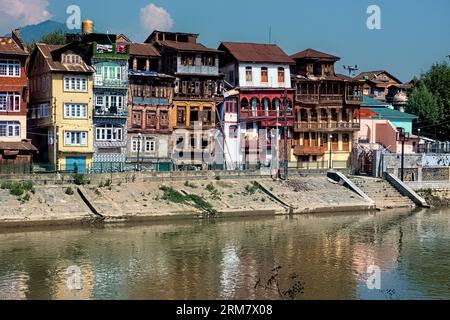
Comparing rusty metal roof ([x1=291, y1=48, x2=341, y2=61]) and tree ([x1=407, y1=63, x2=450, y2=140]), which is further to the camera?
tree ([x1=407, y1=63, x2=450, y2=140])

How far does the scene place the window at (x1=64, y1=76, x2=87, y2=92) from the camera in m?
69.9

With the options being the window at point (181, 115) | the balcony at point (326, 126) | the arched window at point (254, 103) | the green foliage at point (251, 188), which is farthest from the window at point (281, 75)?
the green foliage at point (251, 188)

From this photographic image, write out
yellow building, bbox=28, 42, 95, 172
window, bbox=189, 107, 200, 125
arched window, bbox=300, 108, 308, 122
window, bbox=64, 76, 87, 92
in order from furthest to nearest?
1. arched window, bbox=300, 108, 308, 122
2. window, bbox=189, 107, 200, 125
3. window, bbox=64, 76, 87, 92
4. yellow building, bbox=28, 42, 95, 172

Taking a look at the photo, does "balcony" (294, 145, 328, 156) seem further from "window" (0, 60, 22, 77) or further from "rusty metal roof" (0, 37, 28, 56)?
"rusty metal roof" (0, 37, 28, 56)

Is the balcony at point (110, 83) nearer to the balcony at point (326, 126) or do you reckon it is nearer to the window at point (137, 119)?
the window at point (137, 119)

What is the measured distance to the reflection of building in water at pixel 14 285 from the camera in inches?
1292

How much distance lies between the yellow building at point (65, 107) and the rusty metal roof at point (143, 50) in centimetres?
651

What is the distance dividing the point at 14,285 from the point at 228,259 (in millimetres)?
12241

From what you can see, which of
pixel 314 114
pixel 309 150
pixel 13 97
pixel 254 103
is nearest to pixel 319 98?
pixel 314 114

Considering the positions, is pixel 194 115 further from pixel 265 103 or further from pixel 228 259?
pixel 228 259

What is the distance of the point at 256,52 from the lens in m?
84.1

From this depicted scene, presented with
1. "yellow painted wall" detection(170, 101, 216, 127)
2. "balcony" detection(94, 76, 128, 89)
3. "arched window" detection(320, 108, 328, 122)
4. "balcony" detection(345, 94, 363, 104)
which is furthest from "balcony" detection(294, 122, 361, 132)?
"balcony" detection(94, 76, 128, 89)
